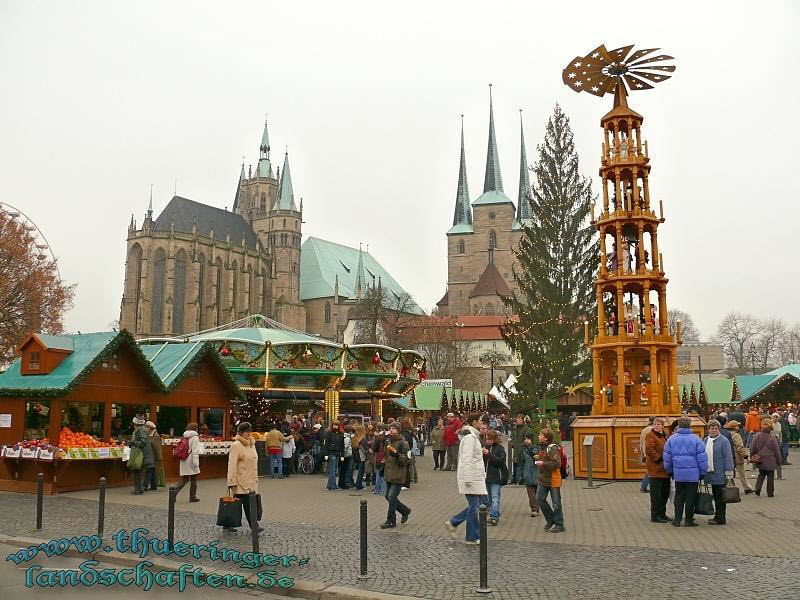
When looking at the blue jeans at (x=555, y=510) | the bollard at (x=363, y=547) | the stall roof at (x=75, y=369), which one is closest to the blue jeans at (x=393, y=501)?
the blue jeans at (x=555, y=510)

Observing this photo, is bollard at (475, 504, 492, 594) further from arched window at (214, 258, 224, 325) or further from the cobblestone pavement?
arched window at (214, 258, 224, 325)

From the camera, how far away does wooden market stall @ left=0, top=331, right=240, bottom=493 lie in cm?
1634

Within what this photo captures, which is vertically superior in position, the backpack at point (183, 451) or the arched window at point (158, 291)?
the arched window at point (158, 291)

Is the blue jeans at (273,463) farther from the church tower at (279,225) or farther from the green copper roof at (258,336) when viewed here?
the church tower at (279,225)

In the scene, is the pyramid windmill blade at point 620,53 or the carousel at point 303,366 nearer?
the pyramid windmill blade at point 620,53

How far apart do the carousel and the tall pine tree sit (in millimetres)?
8547

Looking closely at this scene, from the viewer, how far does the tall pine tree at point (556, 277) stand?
35531 mm

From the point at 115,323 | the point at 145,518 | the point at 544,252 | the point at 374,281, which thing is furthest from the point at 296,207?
the point at 145,518

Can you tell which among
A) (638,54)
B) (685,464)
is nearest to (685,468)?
(685,464)

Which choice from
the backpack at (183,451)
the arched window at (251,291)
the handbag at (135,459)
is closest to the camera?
the backpack at (183,451)

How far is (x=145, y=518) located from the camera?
1236cm

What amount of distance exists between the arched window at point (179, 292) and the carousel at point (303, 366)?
58.2 meters

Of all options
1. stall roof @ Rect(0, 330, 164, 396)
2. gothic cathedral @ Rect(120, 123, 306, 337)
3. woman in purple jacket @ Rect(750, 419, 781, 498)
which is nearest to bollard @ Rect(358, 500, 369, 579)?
woman in purple jacket @ Rect(750, 419, 781, 498)

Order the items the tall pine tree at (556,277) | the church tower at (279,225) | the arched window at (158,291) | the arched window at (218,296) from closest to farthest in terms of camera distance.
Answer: the tall pine tree at (556,277)
the arched window at (158,291)
the arched window at (218,296)
the church tower at (279,225)
